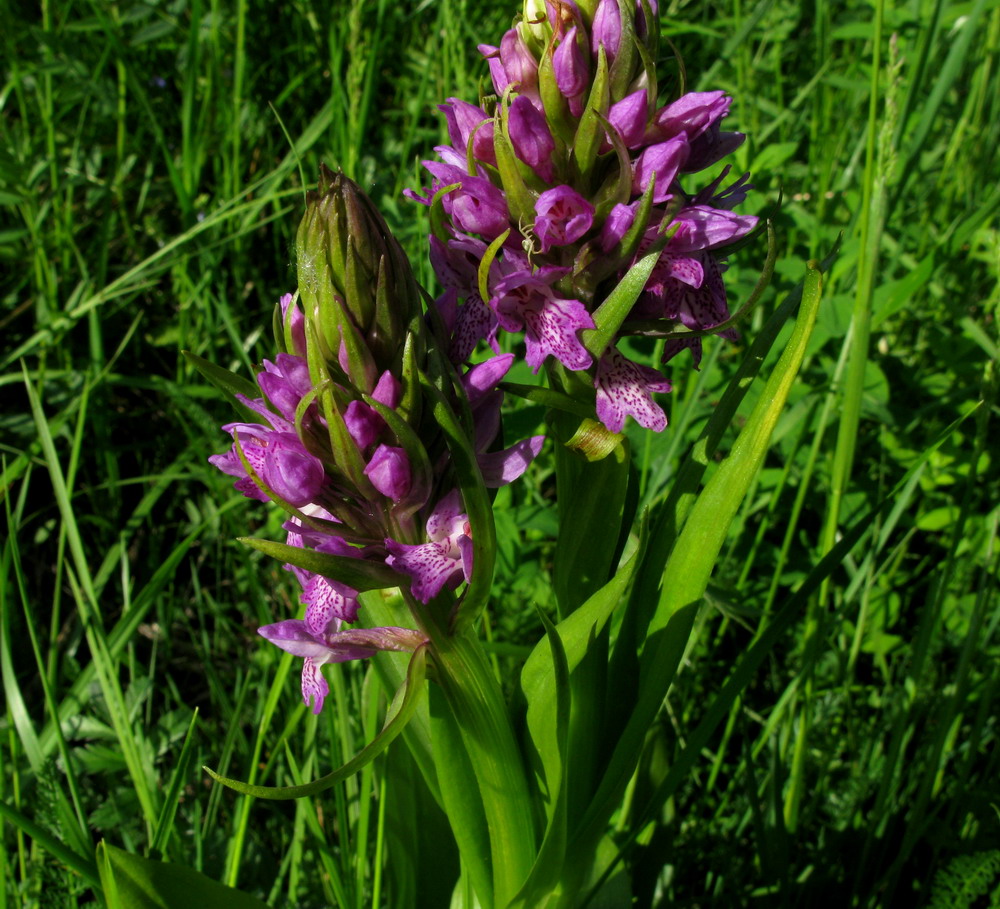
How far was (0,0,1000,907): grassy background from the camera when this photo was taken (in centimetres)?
139

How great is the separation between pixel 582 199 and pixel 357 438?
1.25 ft

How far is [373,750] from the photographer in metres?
0.88

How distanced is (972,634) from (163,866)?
1.23 metres

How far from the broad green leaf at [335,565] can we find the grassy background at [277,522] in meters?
0.33

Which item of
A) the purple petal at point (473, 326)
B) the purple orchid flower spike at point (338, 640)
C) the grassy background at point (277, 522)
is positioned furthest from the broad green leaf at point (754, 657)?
the purple petal at point (473, 326)

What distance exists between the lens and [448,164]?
3.64 feet

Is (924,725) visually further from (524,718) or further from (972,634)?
(524,718)

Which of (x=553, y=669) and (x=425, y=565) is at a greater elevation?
(x=425, y=565)

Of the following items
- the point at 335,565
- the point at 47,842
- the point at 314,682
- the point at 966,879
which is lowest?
the point at 966,879

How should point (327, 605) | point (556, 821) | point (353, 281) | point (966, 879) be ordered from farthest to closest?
point (966, 879)
point (556, 821)
point (327, 605)
point (353, 281)

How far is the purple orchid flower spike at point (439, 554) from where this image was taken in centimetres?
89

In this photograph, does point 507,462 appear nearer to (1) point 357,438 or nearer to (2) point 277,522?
(1) point 357,438

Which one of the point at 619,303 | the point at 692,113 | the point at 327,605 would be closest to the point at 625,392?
the point at 619,303

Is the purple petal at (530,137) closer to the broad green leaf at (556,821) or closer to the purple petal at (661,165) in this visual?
the purple petal at (661,165)
